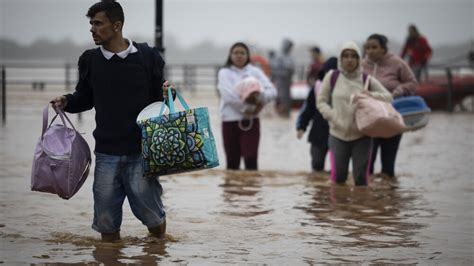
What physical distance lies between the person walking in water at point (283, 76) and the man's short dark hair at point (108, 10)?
20.1 metres

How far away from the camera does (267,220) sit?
414 inches

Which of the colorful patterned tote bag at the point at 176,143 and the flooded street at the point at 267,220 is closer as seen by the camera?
the colorful patterned tote bag at the point at 176,143

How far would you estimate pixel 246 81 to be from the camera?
46.4 feet

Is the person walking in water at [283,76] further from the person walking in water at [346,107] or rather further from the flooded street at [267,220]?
the person walking in water at [346,107]

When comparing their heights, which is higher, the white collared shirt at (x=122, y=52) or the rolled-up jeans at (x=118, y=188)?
the white collared shirt at (x=122, y=52)

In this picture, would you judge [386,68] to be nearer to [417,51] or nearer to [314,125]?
[314,125]

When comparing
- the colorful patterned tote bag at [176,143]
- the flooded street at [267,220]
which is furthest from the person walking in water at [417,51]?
the colorful patterned tote bag at [176,143]

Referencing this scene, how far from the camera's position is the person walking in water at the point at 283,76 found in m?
28.6

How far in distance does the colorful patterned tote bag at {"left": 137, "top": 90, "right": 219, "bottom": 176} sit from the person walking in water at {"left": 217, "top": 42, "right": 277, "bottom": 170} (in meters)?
5.63

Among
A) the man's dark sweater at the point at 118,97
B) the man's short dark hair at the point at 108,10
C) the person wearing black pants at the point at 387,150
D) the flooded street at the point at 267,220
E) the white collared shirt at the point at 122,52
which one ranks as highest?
the man's short dark hair at the point at 108,10

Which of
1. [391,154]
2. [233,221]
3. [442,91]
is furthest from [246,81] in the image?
[442,91]

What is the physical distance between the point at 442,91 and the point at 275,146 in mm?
12317

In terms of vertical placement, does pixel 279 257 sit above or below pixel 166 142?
below

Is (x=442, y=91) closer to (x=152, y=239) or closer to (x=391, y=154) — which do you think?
(x=391, y=154)
